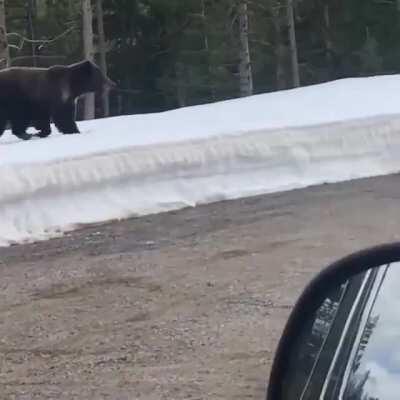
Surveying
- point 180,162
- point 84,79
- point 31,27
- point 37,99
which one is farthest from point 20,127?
point 31,27

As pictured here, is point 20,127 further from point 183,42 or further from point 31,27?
point 31,27

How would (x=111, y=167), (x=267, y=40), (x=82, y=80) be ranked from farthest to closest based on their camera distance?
(x=267, y=40), (x=82, y=80), (x=111, y=167)

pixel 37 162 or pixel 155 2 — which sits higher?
pixel 155 2

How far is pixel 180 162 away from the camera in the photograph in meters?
11.7

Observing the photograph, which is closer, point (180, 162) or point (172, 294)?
point (172, 294)

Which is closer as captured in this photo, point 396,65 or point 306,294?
point 306,294

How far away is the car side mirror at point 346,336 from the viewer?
2.04m

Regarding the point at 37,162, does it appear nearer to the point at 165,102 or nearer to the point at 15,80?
the point at 15,80

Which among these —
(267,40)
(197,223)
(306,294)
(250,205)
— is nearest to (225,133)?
(250,205)

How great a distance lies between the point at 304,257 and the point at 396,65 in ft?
96.5

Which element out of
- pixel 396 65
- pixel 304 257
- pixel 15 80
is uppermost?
pixel 396 65

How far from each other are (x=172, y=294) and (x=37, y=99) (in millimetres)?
7704

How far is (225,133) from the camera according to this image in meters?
12.5

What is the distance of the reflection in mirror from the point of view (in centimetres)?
202
